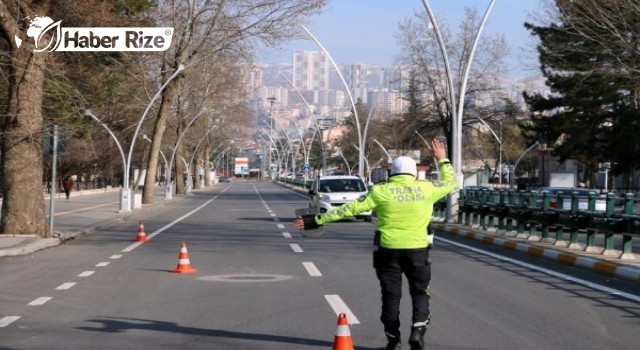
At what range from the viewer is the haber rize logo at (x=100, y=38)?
1922 centimetres

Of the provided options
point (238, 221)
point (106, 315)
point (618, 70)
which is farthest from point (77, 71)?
point (106, 315)

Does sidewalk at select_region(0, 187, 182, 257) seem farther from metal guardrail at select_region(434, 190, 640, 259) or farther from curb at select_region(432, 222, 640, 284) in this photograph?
metal guardrail at select_region(434, 190, 640, 259)

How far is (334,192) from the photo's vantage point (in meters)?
32.1

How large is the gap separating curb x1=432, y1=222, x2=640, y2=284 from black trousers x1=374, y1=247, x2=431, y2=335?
24.3 ft

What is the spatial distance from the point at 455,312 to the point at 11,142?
526 inches

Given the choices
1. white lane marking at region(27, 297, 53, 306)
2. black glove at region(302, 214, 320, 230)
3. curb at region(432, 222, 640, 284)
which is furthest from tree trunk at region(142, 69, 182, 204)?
black glove at region(302, 214, 320, 230)

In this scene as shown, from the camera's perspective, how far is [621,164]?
5291cm

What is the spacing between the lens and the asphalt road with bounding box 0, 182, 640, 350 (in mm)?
8820

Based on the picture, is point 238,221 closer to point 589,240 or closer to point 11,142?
point 11,142

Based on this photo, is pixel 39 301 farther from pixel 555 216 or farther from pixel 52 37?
pixel 555 216

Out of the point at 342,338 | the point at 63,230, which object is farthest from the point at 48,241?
the point at 342,338

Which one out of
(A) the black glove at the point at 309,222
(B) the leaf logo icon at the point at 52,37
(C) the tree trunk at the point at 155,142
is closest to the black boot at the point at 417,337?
(A) the black glove at the point at 309,222

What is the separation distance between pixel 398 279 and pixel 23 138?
588 inches

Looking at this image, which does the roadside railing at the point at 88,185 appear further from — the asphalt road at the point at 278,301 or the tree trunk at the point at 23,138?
the asphalt road at the point at 278,301
